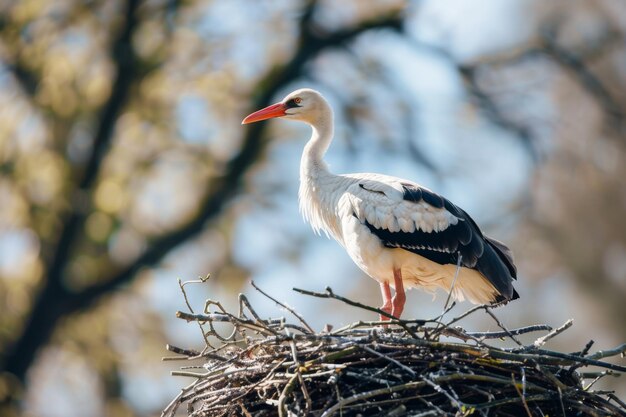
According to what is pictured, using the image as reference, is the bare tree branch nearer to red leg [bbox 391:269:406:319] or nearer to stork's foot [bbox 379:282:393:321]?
stork's foot [bbox 379:282:393:321]

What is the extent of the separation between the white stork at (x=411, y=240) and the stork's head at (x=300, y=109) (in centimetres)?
74

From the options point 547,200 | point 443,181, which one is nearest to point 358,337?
point 443,181

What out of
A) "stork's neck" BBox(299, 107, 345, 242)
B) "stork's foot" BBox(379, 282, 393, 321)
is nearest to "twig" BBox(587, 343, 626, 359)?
"stork's foot" BBox(379, 282, 393, 321)

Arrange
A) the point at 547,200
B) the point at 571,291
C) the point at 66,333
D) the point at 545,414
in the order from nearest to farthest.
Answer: the point at 545,414 → the point at 66,333 → the point at 547,200 → the point at 571,291

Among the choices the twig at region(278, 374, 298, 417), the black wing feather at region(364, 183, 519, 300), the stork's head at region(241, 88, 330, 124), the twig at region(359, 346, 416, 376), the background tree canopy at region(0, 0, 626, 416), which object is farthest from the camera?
the background tree canopy at region(0, 0, 626, 416)

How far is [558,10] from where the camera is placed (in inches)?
763

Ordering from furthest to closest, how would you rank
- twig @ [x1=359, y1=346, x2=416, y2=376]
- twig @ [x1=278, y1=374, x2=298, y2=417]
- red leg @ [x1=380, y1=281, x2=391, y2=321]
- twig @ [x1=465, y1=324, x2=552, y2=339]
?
1. red leg @ [x1=380, y1=281, x2=391, y2=321]
2. twig @ [x1=465, y1=324, x2=552, y2=339]
3. twig @ [x1=359, y1=346, x2=416, y2=376]
4. twig @ [x1=278, y1=374, x2=298, y2=417]

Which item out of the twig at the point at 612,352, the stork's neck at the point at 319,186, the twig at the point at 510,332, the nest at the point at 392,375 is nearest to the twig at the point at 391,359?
the nest at the point at 392,375

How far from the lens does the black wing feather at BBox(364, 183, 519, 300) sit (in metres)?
7.43

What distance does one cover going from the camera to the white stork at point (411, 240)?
7516mm

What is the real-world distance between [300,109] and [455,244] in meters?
1.74

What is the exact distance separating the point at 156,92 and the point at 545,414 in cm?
1462

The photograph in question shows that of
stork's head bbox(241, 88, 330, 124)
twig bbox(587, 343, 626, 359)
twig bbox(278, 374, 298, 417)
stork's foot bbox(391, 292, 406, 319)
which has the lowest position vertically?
twig bbox(587, 343, 626, 359)

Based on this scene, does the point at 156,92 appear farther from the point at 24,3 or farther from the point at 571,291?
the point at 571,291
